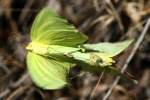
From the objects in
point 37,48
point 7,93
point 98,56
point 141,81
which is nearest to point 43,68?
point 37,48

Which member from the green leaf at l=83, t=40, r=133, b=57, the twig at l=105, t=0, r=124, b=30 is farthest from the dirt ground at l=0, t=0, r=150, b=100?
the green leaf at l=83, t=40, r=133, b=57

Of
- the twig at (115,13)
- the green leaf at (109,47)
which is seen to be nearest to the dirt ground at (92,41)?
the twig at (115,13)

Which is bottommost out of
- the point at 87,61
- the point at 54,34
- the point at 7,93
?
the point at 7,93

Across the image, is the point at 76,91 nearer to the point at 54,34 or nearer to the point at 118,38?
the point at 118,38

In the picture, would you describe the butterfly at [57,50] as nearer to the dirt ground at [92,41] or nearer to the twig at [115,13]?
the dirt ground at [92,41]

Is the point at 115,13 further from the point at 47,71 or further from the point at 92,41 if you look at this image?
the point at 47,71

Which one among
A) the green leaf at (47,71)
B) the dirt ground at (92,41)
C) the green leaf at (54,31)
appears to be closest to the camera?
the green leaf at (47,71)
